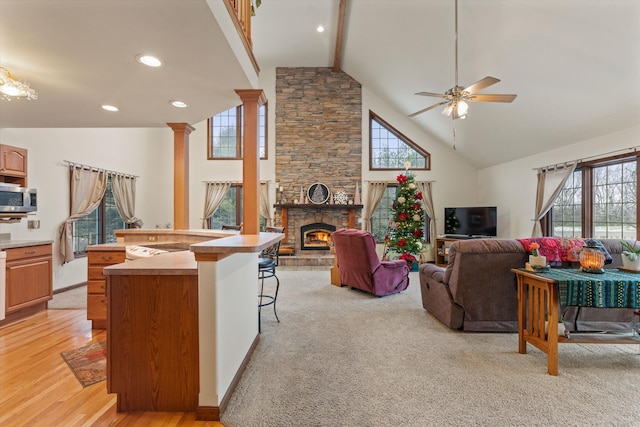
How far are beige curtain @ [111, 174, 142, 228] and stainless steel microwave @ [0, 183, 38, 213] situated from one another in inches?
84.4

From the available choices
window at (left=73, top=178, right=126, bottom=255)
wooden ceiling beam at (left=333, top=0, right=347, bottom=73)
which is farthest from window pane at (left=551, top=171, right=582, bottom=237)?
window at (left=73, top=178, right=126, bottom=255)

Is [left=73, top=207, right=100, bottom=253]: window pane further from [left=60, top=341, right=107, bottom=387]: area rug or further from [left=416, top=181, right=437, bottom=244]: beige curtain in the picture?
[left=416, top=181, right=437, bottom=244]: beige curtain

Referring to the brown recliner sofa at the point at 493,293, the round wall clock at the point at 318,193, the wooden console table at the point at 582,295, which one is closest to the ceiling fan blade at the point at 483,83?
the brown recliner sofa at the point at 493,293

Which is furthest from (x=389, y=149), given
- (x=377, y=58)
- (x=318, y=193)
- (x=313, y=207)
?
(x=313, y=207)

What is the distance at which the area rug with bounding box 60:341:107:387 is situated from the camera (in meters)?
2.18

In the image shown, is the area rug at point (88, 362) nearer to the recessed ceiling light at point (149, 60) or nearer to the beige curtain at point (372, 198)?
the recessed ceiling light at point (149, 60)

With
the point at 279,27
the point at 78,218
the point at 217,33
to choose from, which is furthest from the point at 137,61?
the point at 279,27

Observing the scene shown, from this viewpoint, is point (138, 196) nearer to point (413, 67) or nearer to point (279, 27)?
point (279, 27)

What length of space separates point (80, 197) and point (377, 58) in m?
6.03

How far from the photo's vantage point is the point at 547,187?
16.6 ft

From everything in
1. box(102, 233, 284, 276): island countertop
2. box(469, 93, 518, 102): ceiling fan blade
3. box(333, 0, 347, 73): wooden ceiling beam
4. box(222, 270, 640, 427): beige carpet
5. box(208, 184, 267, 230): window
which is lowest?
box(222, 270, 640, 427): beige carpet

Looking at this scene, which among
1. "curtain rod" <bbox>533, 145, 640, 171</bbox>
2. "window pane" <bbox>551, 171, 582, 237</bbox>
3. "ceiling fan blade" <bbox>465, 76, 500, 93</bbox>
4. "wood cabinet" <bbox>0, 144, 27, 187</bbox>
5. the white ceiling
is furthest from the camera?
"window pane" <bbox>551, 171, 582, 237</bbox>

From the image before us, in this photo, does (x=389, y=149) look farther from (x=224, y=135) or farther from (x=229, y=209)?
(x=229, y=209)

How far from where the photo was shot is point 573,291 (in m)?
2.16
